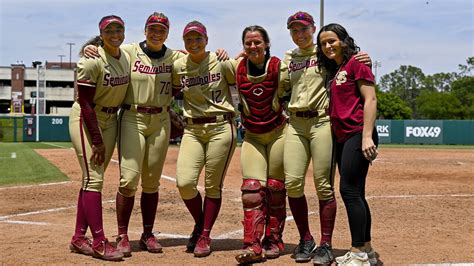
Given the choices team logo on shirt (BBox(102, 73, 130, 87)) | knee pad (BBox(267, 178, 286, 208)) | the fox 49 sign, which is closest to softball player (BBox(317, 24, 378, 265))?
knee pad (BBox(267, 178, 286, 208))

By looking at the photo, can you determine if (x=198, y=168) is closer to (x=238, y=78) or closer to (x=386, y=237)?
(x=238, y=78)

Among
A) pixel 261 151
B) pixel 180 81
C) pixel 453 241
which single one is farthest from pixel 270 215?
pixel 453 241

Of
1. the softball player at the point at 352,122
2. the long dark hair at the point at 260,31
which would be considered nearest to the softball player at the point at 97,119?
the long dark hair at the point at 260,31

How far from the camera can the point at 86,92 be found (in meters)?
4.94

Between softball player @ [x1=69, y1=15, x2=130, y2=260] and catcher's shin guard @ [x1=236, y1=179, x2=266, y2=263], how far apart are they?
107cm

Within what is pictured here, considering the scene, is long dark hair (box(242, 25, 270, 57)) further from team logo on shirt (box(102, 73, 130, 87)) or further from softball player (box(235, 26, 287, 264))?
team logo on shirt (box(102, 73, 130, 87))

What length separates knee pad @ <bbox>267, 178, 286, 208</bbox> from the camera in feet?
16.9

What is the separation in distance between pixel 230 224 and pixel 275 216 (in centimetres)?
170

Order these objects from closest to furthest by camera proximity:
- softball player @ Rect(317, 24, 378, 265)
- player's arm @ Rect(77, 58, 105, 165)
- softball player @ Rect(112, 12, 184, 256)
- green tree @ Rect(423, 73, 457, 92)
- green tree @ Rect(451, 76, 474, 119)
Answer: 1. softball player @ Rect(317, 24, 378, 265)
2. player's arm @ Rect(77, 58, 105, 165)
3. softball player @ Rect(112, 12, 184, 256)
4. green tree @ Rect(451, 76, 474, 119)
5. green tree @ Rect(423, 73, 457, 92)

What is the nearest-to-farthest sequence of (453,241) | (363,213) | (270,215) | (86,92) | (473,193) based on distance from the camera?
1. (363,213)
2. (86,92)
3. (270,215)
4. (453,241)
5. (473,193)

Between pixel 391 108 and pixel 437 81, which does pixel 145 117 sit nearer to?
pixel 391 108

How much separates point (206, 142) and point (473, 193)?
628 centimetres

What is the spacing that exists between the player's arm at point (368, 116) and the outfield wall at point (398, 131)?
31.9m

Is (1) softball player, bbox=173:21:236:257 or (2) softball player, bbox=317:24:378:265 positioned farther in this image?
(1) softball player, bbox=173:21:236:257
